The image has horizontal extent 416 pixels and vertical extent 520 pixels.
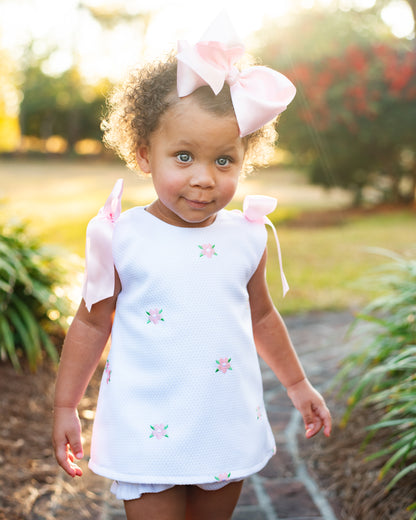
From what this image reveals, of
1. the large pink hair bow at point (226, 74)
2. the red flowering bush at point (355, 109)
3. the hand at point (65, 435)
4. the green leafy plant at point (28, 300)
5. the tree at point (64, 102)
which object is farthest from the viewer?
the tree at point (64, 102)

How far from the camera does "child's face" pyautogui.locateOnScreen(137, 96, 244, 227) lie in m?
1.45

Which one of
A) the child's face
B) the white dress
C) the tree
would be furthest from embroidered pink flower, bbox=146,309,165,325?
the tree

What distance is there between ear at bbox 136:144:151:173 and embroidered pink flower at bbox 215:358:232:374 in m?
0.55

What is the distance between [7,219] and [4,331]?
43.8 inches

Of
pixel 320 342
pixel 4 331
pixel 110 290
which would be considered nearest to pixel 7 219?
pixel 4 331

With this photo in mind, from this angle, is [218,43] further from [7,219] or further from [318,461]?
[7,219]

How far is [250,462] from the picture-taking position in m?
1.54

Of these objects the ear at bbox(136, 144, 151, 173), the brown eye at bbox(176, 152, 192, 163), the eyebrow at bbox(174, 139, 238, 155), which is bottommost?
the ear at bbox(136, 144, 151, 173)

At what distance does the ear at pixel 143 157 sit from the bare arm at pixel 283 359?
0.48m

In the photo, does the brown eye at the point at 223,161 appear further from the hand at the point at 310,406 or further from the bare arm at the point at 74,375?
the hand at the point at 310,406

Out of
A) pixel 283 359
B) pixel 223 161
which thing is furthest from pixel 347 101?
pixel 223 161

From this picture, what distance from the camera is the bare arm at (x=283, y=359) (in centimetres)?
176

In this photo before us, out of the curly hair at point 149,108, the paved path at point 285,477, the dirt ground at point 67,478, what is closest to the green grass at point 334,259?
the paved path at point 285,477

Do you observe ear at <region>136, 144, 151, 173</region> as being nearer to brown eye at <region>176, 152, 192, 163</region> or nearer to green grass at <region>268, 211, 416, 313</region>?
brown eye at <region>176, 152, 192, 163</region>
